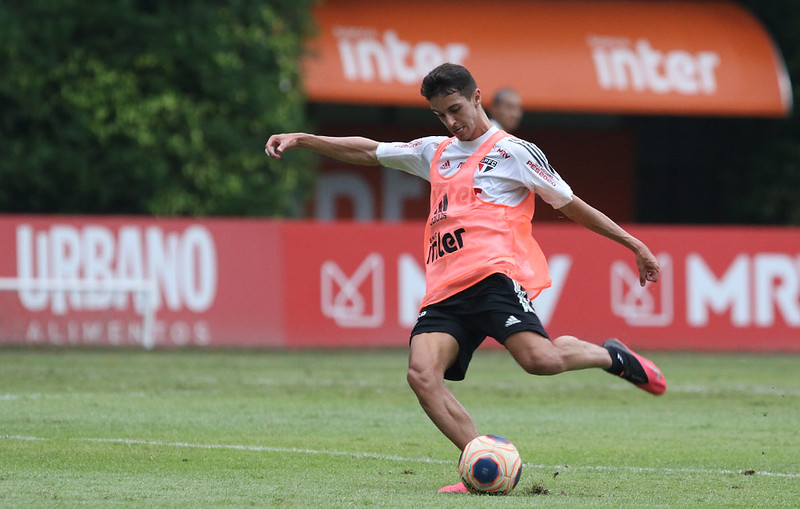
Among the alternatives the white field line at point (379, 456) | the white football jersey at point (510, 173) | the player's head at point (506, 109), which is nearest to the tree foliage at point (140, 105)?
the player's head at point (506, 109)

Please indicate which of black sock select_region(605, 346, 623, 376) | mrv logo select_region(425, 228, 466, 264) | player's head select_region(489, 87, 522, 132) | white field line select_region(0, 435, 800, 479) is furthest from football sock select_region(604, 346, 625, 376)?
player's head select_region(489, 87, 522, 132)

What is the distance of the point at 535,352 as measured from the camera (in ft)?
22.8

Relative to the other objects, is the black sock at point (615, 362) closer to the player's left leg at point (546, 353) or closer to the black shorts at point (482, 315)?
the player's left leg at point (546, 353)

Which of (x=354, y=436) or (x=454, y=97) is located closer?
(x=454, y=97)

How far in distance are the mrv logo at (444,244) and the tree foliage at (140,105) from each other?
1433 centimetres

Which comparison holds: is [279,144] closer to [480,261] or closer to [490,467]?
[480,261]

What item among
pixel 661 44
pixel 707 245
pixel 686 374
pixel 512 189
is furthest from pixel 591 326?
pixel 512 189

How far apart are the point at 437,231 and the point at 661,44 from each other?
18.8 metres

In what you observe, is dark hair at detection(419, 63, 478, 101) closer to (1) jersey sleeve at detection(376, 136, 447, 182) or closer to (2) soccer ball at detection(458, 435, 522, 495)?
(1) jersey sleeve at detection(376, 136, 447, 182)

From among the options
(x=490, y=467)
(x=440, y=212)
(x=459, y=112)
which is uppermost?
(x=459, y=112)

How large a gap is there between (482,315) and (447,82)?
1.17m

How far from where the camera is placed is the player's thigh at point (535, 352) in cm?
695

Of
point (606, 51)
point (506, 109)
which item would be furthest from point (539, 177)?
point (606, 51)

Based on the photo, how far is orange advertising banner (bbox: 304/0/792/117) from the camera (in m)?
24.0
